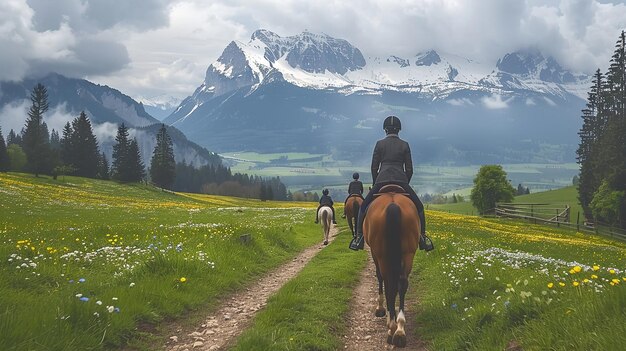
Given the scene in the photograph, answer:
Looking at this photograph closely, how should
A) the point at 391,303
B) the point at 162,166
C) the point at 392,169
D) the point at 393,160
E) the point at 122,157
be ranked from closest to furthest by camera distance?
the point at 391,303
the point at 392,169
the point at 393,160
the point at 122,157
the point at 162,166

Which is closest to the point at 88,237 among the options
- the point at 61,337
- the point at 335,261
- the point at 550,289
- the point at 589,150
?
the point at 335,261

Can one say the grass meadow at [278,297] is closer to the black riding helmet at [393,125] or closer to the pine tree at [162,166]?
the black riding helmet at [393,125]

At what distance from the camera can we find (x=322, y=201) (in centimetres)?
2592

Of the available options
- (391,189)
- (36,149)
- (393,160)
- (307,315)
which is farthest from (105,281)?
(36,149)

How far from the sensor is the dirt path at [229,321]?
8234mm

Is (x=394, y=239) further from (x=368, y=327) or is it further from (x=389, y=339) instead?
(x=368, y=327)

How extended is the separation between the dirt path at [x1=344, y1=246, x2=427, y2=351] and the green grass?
225 millimetres

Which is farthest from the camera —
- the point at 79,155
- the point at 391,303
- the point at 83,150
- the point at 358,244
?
the point at 83,150

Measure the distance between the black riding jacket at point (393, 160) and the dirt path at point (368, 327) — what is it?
3287mm

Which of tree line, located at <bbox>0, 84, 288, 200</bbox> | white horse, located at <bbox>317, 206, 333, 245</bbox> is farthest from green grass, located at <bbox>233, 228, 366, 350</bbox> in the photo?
tree line, located at <bbox>0, 84, 288, 200</bbox>

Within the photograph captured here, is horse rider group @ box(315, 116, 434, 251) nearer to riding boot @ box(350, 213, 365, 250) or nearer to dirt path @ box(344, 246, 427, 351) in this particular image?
riding boot @ box(350, 213, 365, 250)

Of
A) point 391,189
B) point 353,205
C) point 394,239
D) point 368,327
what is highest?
point 391,189

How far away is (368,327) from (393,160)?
13.2ft

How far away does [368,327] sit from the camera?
9602 millimetres
